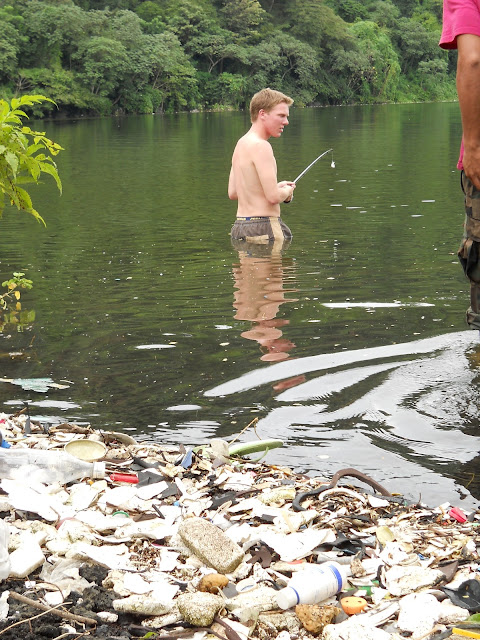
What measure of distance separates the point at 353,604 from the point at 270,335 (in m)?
4.12

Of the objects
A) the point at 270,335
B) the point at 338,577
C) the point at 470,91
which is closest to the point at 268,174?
the point at 270,335

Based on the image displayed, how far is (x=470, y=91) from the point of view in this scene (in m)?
4.13

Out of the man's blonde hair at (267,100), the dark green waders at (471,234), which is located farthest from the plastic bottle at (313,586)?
the man's blonde hair at (267,100)

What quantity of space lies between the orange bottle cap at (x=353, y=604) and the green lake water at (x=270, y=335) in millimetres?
1217

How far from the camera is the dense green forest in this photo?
60.1 metres

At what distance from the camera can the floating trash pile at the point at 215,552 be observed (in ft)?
9.43

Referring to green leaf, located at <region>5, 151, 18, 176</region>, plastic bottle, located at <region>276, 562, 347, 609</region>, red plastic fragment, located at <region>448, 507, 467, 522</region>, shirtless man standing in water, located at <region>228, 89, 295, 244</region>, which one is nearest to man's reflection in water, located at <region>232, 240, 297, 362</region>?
shirtless man standing in water, located at <region>228, 89, 295, 244</region>

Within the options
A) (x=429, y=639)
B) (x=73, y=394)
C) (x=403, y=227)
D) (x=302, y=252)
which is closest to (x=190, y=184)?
(x=403, y=227)

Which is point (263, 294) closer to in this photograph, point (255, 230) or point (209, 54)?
point (255, 230)

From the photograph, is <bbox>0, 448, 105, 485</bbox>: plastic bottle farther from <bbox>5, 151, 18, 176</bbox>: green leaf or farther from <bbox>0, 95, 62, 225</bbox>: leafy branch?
<bbox>5, 151, 18, 176</bbox>: green leaf

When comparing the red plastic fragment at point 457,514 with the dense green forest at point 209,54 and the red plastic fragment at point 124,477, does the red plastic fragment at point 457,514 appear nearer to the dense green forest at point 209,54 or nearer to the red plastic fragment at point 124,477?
the red plastic fragment at point 124,477

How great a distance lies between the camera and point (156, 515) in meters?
3.71

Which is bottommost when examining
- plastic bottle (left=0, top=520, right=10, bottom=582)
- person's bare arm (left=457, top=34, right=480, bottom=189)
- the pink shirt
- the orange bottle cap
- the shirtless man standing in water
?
the orange bottle cap

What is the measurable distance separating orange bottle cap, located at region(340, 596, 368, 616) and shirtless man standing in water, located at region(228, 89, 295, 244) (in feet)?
23.7
